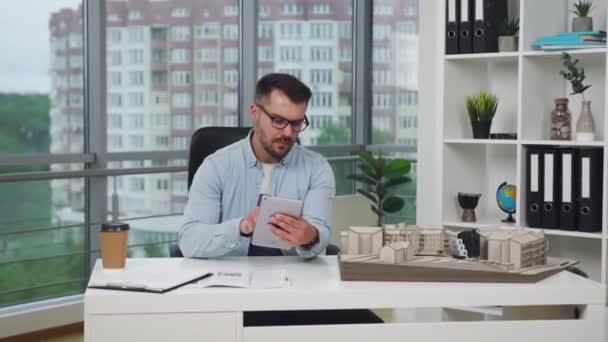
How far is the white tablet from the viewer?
240 cm

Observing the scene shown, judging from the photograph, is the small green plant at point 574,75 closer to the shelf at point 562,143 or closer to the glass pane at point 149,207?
the shelf at point 562,143

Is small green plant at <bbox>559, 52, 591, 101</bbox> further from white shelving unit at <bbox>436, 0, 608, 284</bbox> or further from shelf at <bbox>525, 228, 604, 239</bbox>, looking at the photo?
shelf at <bbox>525, 228, 604, 239</bbox>

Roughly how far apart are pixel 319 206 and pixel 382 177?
98.4 inches

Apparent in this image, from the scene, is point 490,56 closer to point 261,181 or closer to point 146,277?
point 261,181

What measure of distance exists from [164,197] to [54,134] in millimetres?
706

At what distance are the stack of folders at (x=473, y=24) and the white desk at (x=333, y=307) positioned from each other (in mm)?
1576

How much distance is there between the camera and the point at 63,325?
4.14 meters

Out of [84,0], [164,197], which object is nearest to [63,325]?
[164,197]

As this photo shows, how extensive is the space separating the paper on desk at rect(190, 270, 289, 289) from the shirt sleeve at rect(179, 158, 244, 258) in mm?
255

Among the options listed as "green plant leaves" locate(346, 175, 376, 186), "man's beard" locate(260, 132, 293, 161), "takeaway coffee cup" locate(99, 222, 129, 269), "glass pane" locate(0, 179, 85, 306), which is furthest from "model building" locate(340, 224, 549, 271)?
"green plant leaves" locate(346, 175, 376, 186)

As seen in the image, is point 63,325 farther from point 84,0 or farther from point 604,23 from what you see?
point 604,23

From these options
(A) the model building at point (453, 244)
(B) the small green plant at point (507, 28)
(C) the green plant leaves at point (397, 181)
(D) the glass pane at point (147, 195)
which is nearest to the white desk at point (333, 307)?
(A) the model building at point (453, 244)

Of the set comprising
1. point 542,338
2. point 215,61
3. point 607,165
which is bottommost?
point 542,338

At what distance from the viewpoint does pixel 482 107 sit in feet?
12.0
